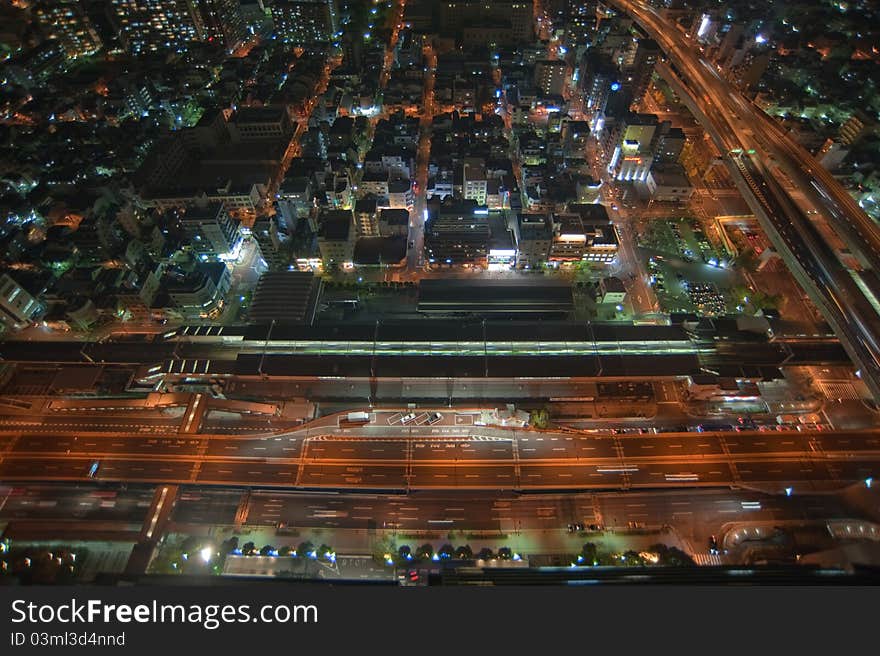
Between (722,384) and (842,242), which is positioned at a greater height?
(842,242)

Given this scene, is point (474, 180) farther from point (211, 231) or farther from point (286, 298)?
point (211, 231)

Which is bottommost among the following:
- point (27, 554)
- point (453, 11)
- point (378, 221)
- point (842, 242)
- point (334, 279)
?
point (27, 554)

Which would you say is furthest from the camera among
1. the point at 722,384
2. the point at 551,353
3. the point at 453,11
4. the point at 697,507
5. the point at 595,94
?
the point at 453,11

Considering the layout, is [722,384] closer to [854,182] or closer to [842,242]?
[842,242]

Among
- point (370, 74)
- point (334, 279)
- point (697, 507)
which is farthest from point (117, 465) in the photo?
point (370, 74)

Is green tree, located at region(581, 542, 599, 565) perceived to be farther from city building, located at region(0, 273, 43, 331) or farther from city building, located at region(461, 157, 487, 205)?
city building, located at region(0, 273, 43, 331)

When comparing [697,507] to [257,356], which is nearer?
[697,507]

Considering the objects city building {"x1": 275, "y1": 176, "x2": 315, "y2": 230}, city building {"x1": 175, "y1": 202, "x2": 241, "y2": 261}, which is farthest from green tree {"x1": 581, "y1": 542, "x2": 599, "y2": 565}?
city building {"x1": 175, "y1": 202, "x2": 241, "y2": 261}
